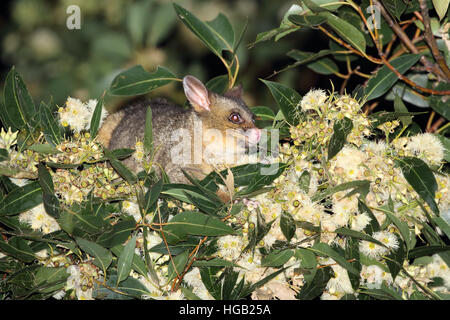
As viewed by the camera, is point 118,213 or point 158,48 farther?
point 158,48

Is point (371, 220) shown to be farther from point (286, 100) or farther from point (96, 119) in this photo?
point (96, 119)

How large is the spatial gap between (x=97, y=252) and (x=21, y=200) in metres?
0.40

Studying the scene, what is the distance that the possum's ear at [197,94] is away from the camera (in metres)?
3.20

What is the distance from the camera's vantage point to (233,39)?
2.71 metres

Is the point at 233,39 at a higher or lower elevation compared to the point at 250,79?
higher

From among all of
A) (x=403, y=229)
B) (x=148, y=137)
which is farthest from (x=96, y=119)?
(x=403, y=229)

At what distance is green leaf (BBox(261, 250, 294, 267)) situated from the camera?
1999mm

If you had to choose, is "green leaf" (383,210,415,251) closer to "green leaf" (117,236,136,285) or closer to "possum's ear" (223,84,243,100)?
"green leaf" (117,236,136,285)

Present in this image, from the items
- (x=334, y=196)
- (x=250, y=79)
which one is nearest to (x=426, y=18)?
(x=334, y=196)

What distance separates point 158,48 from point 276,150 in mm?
2711

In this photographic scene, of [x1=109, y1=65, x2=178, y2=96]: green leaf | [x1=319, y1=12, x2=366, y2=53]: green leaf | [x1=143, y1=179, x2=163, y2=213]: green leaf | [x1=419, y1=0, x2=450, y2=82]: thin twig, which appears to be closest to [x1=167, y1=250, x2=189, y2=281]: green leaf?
[x1=143, y1=179, x2=163, y2=213]: green leaf

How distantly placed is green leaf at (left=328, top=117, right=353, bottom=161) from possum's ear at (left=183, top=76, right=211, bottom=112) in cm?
129

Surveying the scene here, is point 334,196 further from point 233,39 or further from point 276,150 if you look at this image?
point 233,39

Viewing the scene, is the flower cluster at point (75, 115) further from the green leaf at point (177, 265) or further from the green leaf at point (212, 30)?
the green leaf at point (177, 265)
